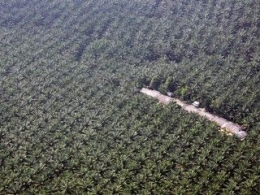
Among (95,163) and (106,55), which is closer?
(95,163)

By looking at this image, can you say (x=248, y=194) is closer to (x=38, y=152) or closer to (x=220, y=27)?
(x=38, y=152)

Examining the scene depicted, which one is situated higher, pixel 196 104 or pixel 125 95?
pixel 125 95

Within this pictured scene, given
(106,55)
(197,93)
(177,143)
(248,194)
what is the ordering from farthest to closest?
(106,55) < (197,93) < (177,143) < (248,194)

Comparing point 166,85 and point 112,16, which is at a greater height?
point 112,16

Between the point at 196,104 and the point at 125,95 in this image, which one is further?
the point at 125,95

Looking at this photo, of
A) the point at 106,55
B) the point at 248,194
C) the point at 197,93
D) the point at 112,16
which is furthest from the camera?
the point at 112,16

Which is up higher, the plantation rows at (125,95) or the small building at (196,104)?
the plantation rows at (125,95)

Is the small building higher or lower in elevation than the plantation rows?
lower

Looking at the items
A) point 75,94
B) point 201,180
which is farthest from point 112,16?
point 201,180
